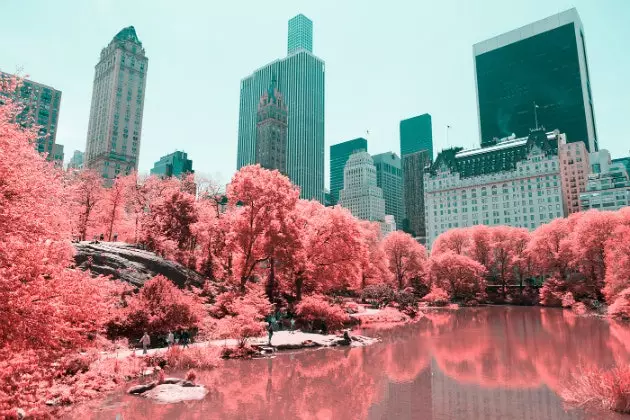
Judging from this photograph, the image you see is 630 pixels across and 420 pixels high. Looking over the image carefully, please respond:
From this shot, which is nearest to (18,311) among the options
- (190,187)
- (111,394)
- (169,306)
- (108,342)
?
(111,394)

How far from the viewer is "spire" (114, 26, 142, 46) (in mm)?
172750

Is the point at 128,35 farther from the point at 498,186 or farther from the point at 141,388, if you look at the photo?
the point at 141,388

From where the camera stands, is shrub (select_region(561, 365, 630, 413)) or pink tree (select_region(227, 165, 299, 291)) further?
pink tree (select_region(227, 165, 299, 291))

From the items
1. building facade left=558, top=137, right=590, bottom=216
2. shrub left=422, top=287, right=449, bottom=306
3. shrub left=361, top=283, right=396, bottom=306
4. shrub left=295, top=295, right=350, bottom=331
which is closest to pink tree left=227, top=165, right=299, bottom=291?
shrub left=295, top=295, right=350, bottom=331

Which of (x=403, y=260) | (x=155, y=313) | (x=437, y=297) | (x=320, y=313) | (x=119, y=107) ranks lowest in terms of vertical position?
(x=320, y=313)

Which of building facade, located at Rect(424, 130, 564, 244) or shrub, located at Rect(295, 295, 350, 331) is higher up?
building facade, located at Rect(424, 130, 564, 244)

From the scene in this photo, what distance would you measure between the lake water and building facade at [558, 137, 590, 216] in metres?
148

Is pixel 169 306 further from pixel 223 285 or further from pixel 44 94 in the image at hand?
pixel 44 94

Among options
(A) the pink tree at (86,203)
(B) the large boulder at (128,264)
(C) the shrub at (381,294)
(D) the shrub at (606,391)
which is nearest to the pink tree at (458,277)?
(C) the shrub at (381,294)

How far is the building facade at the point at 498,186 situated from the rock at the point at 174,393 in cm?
14351

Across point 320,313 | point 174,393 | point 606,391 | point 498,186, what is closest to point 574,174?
point 498,186

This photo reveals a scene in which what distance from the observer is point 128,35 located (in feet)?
573

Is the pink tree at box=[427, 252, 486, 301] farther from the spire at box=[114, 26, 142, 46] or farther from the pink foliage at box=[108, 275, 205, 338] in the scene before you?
the spire at box=[114, 26, 142, 46]

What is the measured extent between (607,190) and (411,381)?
155 meters
